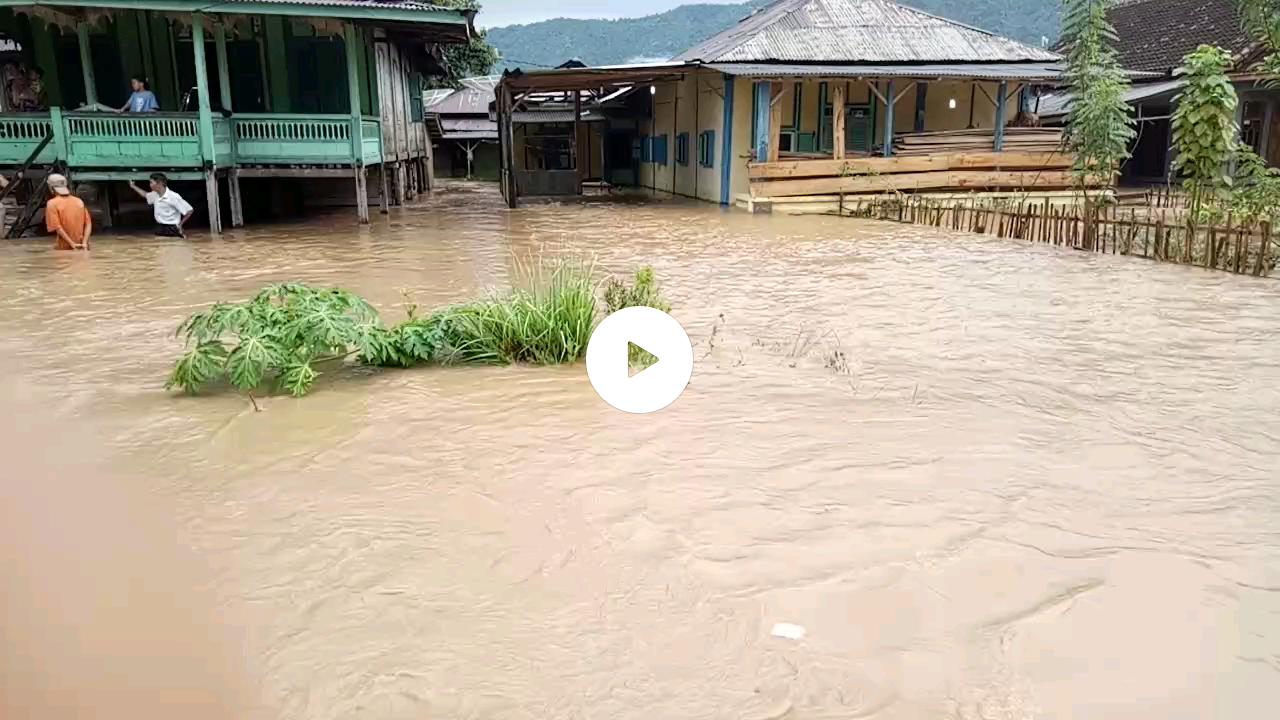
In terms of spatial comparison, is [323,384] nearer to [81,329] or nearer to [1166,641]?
[81,329]

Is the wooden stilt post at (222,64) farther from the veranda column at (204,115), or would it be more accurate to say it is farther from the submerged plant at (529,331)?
the submerged plant at (529,331)

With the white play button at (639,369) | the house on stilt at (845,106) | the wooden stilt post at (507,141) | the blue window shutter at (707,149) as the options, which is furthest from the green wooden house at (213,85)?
the white play button at (639,369)

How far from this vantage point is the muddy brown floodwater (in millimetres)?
3412

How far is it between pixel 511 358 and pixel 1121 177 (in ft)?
81.8

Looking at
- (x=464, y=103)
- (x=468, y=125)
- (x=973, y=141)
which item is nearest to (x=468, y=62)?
A: (x=464, y=103)

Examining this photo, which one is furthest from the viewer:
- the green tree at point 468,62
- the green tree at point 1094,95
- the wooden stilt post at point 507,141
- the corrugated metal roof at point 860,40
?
the green tree at point 468,62

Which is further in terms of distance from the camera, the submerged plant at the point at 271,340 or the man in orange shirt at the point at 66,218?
the man in orange shirt at the point at 66,218

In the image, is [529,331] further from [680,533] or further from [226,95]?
[226,95]

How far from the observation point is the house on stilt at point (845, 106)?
69.2 ft

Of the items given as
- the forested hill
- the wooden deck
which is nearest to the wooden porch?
the wooden deck

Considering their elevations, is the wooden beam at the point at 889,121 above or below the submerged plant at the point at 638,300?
above

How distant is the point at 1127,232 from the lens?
13742 millimetres

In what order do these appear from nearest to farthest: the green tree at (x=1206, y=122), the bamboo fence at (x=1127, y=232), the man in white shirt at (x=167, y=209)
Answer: the bamboo fence at (x=1127, y=232) → the green tree at (x=1206, y=122) → the man in white shirt at (x=167, y=209)

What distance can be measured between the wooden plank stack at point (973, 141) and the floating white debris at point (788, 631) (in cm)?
1966
